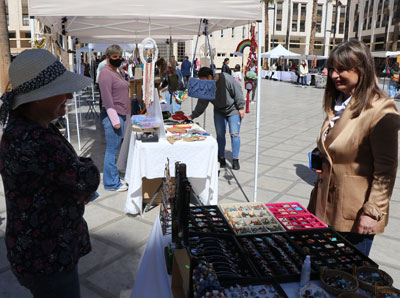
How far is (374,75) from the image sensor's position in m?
1.82

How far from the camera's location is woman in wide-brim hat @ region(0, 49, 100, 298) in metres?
1.39

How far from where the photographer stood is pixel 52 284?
1.53 meters

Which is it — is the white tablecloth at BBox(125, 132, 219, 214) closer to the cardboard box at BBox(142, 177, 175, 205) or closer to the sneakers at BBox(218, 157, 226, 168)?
the cardboard box at BBox(142, 177, 175, 205)

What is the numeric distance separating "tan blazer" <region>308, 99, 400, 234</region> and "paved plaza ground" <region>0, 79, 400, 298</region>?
1403mm

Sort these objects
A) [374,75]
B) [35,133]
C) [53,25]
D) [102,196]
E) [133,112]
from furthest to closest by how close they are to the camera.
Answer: [133,112] < [53,25] < [102,196] < [374,75] < [35,133]

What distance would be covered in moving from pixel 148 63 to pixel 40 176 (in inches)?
132

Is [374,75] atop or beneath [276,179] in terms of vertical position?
atop

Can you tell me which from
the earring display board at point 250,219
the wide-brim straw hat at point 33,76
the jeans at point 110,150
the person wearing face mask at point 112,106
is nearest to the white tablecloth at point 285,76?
the person wearing face mask at point 112,106

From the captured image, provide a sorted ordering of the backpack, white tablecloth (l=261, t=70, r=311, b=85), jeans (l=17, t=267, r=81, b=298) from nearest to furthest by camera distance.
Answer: jeans (l=17, t=267, r=81, b=298)
the backpack
white tablecloth (l=261, t=70, r=311, b=85)

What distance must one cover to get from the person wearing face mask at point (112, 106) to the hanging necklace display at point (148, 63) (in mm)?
A: 291

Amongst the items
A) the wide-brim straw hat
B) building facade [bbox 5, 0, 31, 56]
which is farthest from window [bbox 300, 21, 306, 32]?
the wide-brim straw hat

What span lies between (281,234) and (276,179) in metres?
3.58

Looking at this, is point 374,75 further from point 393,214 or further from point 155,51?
point 155,51

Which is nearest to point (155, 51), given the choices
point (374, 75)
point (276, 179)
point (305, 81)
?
point (276, 179)
